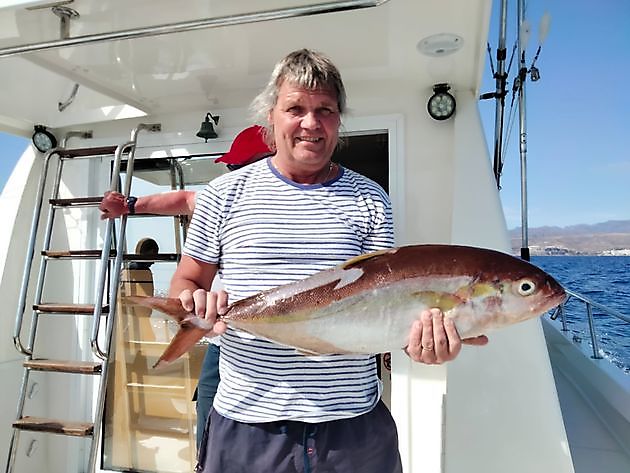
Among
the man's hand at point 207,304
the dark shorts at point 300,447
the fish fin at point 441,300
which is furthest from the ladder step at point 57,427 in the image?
the fish fin at point 441,300

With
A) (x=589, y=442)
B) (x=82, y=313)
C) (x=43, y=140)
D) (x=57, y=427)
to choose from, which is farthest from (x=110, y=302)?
(x=589, y=442)

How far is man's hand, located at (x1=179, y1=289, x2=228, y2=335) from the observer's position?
1335mm

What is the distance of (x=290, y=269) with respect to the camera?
4.54ft

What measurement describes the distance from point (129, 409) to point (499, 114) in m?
3.34

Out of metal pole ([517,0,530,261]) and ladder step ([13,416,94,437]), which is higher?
metal pole ([517,0,530,261])

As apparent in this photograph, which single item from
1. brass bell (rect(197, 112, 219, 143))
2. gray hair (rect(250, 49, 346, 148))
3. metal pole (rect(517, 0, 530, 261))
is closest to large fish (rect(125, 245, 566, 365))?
gray hair (rect(250, 49, 346, 148))

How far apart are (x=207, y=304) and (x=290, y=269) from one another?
0.24 meters

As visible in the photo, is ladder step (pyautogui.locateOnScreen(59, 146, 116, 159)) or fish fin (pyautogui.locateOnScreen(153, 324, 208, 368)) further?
ladder step (pyautogui.locateOnScreen(59, 146, 116, 159))

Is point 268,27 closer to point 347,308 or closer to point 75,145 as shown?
point 347,308

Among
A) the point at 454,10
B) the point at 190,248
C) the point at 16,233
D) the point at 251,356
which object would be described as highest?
the point at 454,10

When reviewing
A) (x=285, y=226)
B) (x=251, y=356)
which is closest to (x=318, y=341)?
(x=251, y=356)

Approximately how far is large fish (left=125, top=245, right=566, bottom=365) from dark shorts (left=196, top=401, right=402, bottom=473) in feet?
0.79

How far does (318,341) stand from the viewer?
4.23 feet

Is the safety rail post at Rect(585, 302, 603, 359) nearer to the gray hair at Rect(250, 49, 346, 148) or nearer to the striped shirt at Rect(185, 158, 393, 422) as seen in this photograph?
the striped shirt at Rect(185, 158, 393, 422)
